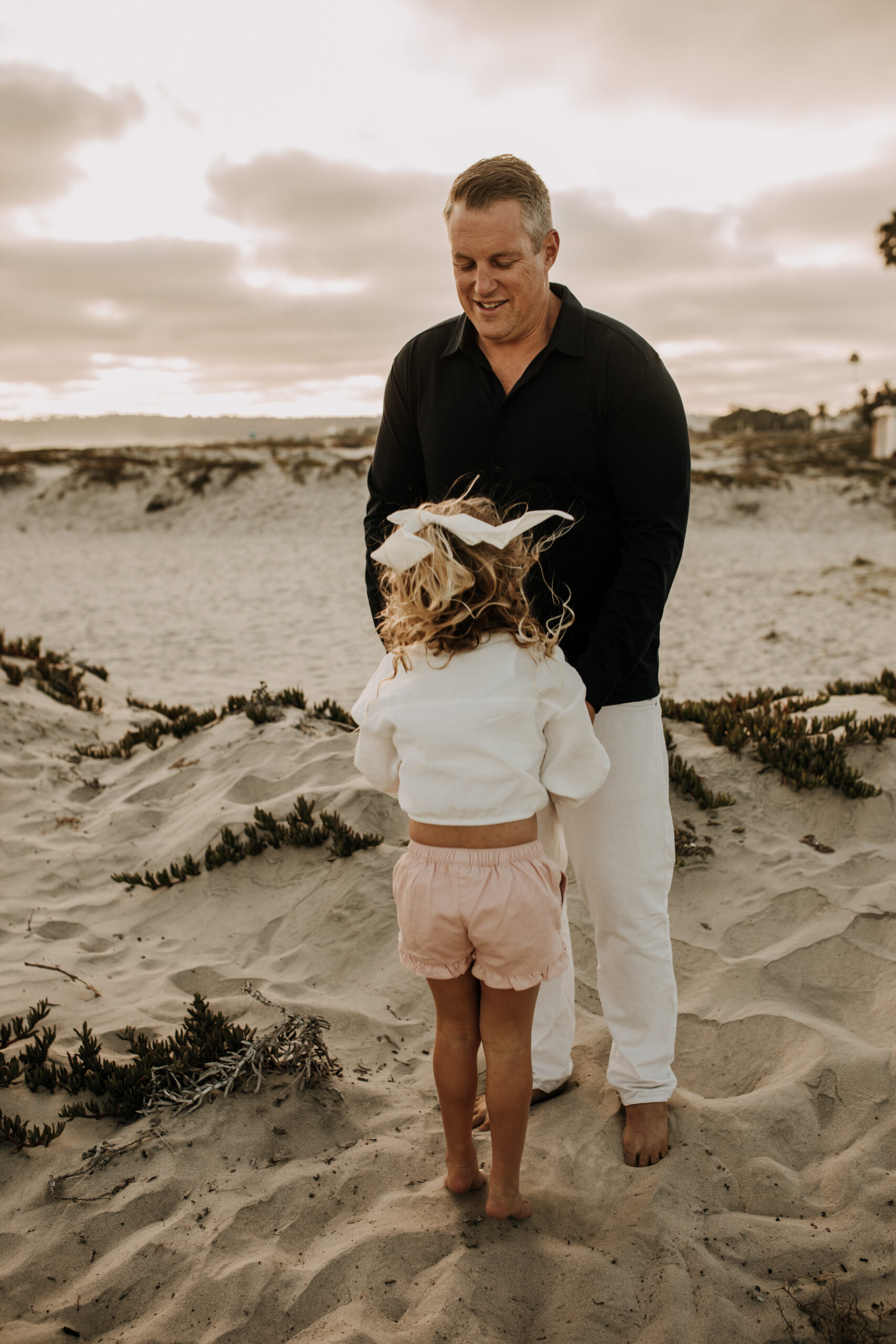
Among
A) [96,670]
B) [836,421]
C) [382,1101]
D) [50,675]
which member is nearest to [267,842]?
[382,1101]

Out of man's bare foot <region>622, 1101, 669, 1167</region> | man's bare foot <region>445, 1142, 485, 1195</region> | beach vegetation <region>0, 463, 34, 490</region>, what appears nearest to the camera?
man's bare foot <region>445, 1142, 485, 1195</region>

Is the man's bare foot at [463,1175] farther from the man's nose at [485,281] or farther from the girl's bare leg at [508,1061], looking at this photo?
the man's nose at [485,281]

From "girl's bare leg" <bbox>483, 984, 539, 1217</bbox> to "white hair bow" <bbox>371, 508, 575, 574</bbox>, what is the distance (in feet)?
3.76

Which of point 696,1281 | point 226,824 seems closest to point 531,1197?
point 696,1281

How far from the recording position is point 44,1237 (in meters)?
2.46

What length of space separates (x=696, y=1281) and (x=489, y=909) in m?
1.14

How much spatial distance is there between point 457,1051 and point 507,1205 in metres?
0.51

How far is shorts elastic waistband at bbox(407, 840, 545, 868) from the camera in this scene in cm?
216

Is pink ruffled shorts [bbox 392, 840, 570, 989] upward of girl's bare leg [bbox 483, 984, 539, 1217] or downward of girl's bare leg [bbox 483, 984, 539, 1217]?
upward

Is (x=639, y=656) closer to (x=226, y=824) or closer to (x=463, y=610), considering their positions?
(x=463, y=610)

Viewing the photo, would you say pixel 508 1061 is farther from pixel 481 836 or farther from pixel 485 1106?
pixel 485 1106

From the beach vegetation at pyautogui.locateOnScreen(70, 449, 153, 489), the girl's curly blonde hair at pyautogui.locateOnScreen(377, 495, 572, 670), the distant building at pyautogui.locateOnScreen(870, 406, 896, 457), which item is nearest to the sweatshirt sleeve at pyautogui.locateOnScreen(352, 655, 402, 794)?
the girl's curly blonde hair at pyautogui.locateOnScreen(377, 495, 572, 670)

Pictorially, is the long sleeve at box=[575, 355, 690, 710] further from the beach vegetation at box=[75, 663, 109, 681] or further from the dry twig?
the beach vegetation at box=[75, 663, 109, 681]

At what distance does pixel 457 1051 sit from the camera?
91.3 inches
